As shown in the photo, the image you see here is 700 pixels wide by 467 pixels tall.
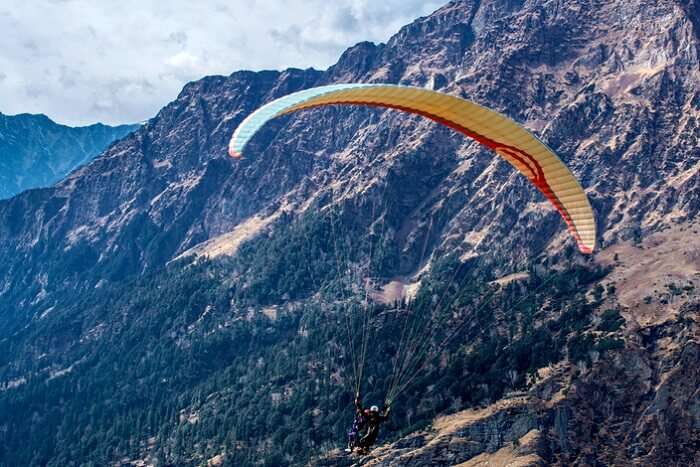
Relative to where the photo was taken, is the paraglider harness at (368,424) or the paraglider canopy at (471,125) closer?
the paraglider canopy at (471,125)

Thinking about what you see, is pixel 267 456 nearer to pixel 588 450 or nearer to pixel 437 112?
pixel 588 450

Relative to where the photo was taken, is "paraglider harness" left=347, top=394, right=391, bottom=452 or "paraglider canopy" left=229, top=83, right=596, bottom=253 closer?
"paraglider canopy" left=229, top=83, right=596, bottom=253

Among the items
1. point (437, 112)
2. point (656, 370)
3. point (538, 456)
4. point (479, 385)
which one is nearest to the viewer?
point (437, 112)

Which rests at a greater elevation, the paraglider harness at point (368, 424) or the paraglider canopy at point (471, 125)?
the paraglider canopy at point (471, 125)

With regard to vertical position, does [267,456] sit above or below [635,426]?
above

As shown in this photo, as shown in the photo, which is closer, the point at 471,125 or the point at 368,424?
the point at 368,424

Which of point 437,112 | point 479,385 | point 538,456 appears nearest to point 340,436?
point 479,385

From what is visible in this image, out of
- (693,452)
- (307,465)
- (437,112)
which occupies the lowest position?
(693,452)

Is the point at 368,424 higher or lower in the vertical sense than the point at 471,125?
lower
